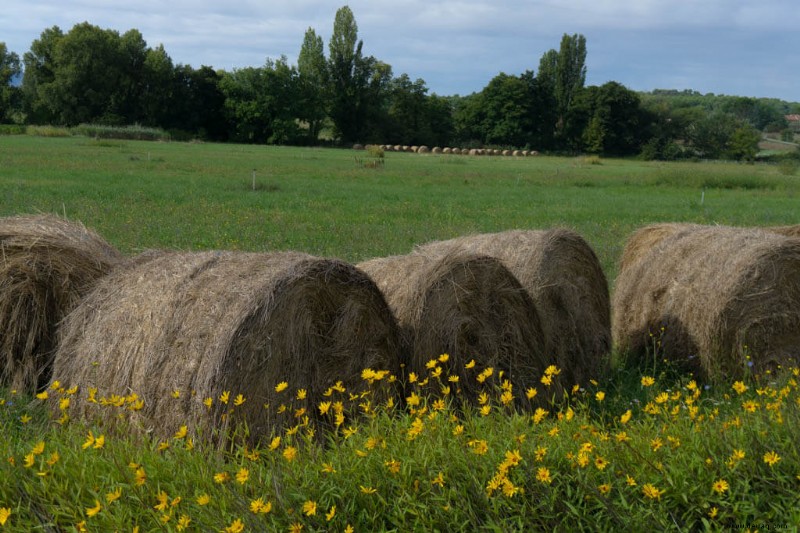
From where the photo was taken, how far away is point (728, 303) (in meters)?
7.18

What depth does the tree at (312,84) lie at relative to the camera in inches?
3713

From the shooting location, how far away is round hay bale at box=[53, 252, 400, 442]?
14.9 ft

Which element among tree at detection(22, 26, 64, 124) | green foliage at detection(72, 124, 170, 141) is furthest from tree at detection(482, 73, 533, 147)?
tree at detection(22, 26, 64, 124)

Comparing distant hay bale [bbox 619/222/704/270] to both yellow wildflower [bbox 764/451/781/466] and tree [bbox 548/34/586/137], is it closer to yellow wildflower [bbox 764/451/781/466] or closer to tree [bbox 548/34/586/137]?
yellow wildflower [bbox 764/451/781/466]

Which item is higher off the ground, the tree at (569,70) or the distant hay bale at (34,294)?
the tree at (569,70)

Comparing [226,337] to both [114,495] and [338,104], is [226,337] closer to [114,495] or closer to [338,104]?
[114,495]

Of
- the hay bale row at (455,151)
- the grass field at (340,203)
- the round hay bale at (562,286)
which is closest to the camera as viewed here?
the round hay bale at (562,286)

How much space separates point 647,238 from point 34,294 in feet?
20.5

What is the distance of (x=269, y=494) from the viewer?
3.55 m

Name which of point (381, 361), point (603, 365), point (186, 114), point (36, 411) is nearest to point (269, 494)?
point (381, 361)

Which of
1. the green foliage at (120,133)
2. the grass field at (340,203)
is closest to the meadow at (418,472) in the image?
the grass field at (340,203)

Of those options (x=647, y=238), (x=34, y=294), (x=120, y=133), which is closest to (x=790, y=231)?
(x=647, y=238)

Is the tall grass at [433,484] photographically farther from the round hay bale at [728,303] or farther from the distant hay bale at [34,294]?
the round hay bale at [728,303]

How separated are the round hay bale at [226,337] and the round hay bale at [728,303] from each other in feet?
11.0
